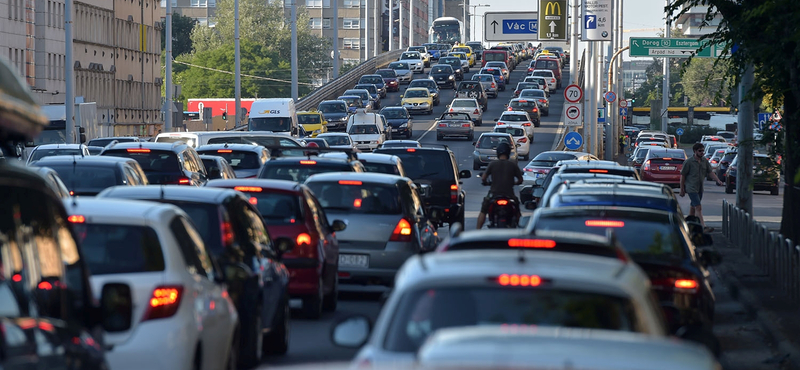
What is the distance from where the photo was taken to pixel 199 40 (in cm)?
14912

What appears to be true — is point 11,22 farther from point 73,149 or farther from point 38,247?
point 38,247

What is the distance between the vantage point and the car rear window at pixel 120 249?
25.4 ft

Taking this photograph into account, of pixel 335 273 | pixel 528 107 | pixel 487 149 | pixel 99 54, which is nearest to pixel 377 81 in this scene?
pixel 99 54

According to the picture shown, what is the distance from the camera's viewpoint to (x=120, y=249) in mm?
7852

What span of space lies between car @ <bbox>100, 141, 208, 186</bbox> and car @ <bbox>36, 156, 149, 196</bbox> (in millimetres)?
2924

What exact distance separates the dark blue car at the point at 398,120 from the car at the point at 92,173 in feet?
Result: 151

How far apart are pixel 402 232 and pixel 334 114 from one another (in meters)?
50.9

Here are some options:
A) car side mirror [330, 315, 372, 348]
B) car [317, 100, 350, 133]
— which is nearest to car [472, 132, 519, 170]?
car [317, 100, 350, 133]

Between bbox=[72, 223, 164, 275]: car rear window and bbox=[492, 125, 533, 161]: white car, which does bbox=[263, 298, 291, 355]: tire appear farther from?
bbox=[492, 125, 533, 161]: white car

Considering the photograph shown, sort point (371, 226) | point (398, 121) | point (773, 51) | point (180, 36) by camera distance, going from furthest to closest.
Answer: point (180, 36), point (398, 121), point (773, 51), point (371, 226)

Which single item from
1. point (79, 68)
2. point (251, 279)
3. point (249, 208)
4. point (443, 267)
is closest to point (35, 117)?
point (443, 267)

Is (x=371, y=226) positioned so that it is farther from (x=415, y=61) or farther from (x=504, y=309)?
(x=415, y=61)

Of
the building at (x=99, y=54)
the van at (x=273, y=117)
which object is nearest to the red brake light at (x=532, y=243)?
the van at (x=273, y=117)

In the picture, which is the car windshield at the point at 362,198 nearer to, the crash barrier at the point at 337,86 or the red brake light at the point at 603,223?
the red brake light at the point at 603,223
